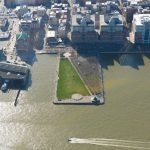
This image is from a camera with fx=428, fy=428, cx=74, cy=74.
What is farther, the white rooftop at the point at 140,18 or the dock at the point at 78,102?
the white rooftop at the point at 140,18

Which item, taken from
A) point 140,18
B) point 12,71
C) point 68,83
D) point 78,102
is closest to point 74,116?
point 78,102

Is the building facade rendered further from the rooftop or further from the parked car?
the parked car

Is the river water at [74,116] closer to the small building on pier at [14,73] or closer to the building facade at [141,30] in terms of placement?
the small building on pier at [14,73]

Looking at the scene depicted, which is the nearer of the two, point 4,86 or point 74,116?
point 74,116

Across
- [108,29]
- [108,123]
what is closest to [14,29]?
[108,29]

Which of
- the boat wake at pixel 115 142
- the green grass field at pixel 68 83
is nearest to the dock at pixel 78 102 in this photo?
the green grass field at pixel 68 83

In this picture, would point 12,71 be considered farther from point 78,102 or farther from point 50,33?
point 50,33

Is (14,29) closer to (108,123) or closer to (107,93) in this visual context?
(107,93)
